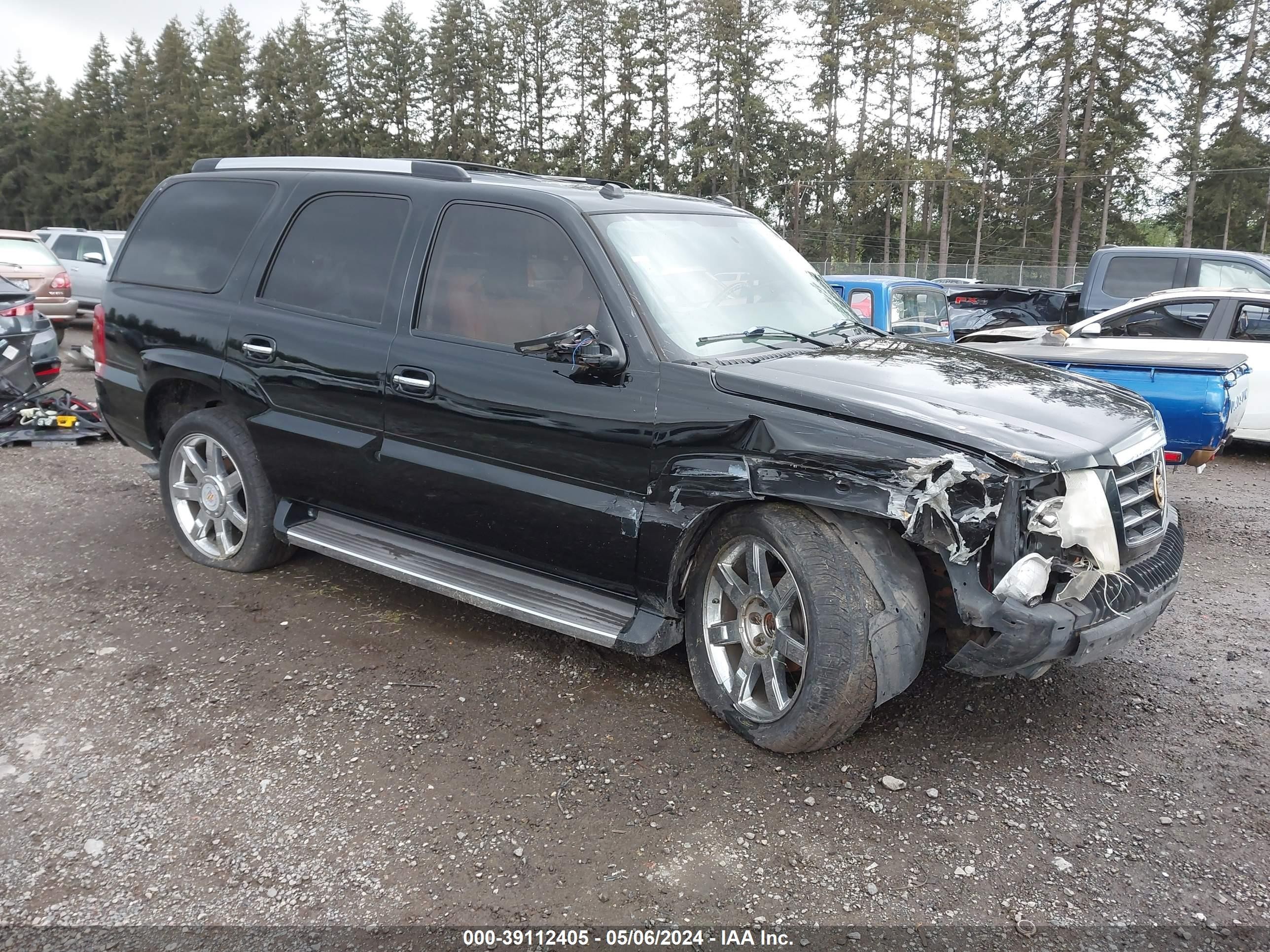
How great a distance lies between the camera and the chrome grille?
3225 mm

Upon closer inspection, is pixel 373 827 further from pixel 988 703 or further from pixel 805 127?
pixel 805 127

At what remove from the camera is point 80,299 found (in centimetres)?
1780

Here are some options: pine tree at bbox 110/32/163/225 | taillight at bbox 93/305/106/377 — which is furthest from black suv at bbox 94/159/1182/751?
pine tree at bbox 110/32/163/225

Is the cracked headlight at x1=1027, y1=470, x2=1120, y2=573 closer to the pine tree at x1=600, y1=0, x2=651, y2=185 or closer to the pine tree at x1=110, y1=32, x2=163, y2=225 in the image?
the pine tree at x1=600, y1=0, x2=651, y2=185

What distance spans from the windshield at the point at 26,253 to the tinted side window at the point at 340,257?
12.6m

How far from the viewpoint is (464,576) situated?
3998 millimetres

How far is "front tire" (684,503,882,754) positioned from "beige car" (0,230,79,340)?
46.1ft

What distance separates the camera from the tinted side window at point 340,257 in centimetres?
429

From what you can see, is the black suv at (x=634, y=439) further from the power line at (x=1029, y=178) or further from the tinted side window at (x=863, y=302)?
the power line at (x=1029, y=178)

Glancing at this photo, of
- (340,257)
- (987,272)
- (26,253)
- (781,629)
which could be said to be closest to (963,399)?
(781,629)

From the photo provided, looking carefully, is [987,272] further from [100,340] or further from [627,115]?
[100,340]

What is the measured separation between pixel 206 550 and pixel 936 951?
13.9 feet

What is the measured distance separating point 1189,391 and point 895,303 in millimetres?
4419

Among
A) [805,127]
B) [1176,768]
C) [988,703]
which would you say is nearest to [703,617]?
[988,703]
